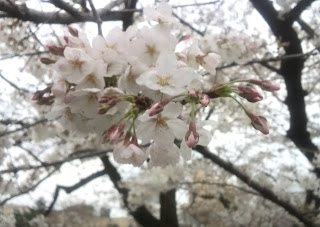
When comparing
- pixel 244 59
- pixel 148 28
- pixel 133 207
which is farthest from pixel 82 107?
pixel 133 207

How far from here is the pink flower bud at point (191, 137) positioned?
87 cm

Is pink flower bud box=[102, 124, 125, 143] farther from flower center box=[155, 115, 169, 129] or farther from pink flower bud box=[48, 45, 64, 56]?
pink flower bud box=[48, 45, 64, 56]

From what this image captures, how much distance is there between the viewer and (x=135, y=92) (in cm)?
93

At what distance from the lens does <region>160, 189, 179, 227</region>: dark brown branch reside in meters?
6.99

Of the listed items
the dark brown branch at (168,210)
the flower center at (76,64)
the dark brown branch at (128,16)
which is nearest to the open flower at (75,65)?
the flower center at (76,64)

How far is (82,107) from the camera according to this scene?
944mm

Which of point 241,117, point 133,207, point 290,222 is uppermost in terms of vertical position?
point 241,117

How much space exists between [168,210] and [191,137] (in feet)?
21.1

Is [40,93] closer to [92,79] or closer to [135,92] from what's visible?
[92,79]

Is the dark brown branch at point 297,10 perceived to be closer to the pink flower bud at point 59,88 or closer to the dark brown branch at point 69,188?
the pink flower bud at point 59,88

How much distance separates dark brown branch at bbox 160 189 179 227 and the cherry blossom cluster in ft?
20.1

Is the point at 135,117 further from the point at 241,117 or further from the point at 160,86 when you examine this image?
the point at 241,117

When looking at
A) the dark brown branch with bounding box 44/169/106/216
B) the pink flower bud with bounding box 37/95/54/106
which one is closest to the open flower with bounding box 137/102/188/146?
the pink flower bud with bounding box 37/95/54/106

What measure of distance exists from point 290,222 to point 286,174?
0.79m
